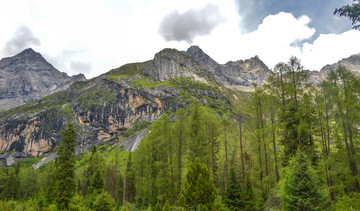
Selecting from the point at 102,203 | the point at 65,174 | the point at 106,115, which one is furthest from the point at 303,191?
the point at 106,115

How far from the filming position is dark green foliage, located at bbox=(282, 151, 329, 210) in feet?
32.9

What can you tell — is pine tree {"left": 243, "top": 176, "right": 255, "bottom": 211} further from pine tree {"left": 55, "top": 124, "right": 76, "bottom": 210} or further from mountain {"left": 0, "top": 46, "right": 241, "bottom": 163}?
mountain {"left": 0, "top": 46, "right": 241, "bottom": 163}

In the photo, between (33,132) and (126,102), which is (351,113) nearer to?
(126,102)

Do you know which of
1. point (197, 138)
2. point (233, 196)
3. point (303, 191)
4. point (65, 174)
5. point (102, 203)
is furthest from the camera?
point (65, 174)

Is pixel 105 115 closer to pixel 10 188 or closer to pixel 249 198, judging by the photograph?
pixel 10 188

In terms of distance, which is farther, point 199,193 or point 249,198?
point 249,198

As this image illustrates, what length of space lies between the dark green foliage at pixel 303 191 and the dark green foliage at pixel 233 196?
1430 cm

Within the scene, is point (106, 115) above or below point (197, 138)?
above

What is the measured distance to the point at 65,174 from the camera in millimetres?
29219

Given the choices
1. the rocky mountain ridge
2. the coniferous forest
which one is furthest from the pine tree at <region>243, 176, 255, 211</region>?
the rocky mountain ridge

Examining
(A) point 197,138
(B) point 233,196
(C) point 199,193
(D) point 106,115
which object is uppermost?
(D) point 106,115

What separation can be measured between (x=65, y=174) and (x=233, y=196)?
78.1 feet

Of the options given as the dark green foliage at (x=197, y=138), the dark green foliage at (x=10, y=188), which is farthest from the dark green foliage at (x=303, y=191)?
the dark green foliage at (x=10, y=188)

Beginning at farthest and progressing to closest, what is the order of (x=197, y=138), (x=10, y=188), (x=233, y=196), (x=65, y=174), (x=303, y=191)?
(x=10, y=188) → (x=65, y=174) → (x=233, y=196) → (x=197, y=138) → (x=303, y=191)
